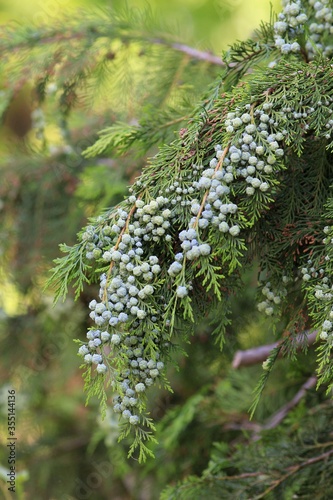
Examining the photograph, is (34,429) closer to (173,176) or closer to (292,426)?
(292,426)

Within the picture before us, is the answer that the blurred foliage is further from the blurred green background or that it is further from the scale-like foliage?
the scale-like foliage

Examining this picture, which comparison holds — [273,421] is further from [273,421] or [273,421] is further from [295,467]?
[295,467]

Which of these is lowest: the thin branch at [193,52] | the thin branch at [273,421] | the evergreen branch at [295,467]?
the thin branch at [273,421]

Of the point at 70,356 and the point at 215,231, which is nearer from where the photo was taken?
the point at 215,231

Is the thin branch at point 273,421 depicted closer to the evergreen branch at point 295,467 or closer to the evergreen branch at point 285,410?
the evergreen branch at point 285,410

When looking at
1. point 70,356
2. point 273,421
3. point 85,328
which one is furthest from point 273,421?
point 70,356

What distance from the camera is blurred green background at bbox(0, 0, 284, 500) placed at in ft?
4.42

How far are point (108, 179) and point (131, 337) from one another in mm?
657

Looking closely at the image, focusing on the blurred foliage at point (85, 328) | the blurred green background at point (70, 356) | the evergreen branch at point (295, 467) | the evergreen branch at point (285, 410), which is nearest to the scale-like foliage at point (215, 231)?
the blurred foliage at point (85, 328)

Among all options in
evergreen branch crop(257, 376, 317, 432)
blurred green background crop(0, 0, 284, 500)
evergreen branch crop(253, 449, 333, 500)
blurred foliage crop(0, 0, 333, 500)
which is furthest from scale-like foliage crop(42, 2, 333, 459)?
evergreen branch crop(257, 376, 317, 432)

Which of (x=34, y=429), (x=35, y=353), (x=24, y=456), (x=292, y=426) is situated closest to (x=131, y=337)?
(x=292, y=426)

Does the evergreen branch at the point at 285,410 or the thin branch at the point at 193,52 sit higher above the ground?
the thin branch at the point at 193,52

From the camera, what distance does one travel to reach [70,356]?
196 cm

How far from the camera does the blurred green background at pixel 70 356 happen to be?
1.35 metres
